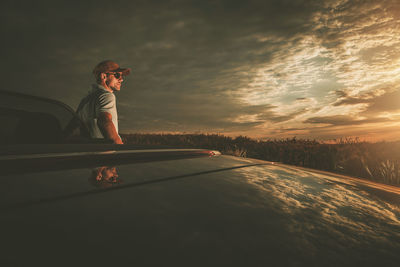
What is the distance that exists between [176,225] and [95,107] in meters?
3.64

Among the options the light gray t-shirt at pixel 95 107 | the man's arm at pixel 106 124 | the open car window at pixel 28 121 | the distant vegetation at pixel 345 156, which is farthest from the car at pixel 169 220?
the distant vegetation at pixel 345 156

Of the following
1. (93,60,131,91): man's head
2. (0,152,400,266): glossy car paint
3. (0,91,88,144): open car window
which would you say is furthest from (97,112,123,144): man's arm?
(0,152,400,266): glossy car paint

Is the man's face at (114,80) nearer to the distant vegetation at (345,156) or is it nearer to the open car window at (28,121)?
the open car window at (28,121)

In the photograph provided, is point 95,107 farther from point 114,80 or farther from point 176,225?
point 176,225

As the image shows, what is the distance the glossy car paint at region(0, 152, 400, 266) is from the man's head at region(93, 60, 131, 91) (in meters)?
3.79

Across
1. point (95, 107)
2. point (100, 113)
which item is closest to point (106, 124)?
point (100, 113)

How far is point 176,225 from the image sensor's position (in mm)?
680

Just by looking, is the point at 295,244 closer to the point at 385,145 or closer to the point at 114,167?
the point at 114,167

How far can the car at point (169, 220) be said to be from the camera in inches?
21.9

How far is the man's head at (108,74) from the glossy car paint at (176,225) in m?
3.79

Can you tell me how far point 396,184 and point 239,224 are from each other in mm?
8996

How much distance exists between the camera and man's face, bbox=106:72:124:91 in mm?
4430

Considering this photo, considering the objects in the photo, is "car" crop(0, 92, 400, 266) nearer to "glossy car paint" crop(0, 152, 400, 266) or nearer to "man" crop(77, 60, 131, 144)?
"glossy car paint" crop(0, 152, 400, 266)

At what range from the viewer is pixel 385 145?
920 centimetres
